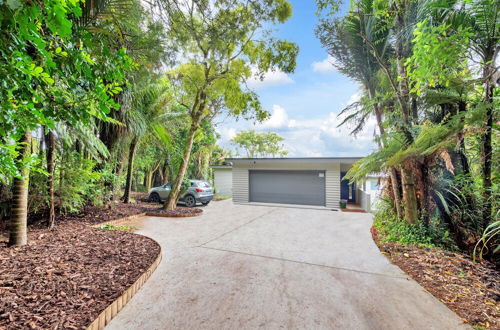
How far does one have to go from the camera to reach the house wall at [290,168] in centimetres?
1037

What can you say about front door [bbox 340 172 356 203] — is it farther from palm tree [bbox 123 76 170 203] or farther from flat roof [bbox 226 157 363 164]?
palm tree [bbox 123 76 170 203]

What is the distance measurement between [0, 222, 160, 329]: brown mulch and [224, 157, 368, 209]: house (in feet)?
26.5

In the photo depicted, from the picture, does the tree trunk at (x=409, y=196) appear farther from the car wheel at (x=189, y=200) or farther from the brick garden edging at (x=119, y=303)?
the car wheel at (x=189, y=200)

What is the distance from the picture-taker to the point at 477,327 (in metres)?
1.91

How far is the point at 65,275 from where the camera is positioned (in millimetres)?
2443

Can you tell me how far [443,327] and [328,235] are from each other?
3.35 m

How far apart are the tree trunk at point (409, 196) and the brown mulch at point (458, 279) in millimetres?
767

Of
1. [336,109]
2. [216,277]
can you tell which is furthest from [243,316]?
[336,109]

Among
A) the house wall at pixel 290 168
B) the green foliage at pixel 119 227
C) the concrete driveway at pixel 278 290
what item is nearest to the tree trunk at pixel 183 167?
the green foliage at pixel 119 227

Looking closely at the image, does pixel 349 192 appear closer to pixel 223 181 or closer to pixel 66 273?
pixel 223 181

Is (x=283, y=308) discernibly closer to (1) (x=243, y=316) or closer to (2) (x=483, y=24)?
(1) (x=243, y=316)

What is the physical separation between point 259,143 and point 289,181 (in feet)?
38.3

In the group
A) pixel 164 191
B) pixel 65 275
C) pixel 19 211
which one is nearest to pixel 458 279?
pixel 65 275

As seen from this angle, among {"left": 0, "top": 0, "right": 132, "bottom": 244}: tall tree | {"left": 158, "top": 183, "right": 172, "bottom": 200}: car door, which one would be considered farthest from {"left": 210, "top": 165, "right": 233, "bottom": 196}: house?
{"left": 0, "top": 0, "right": 132, "bottom": 244}: tall tree
